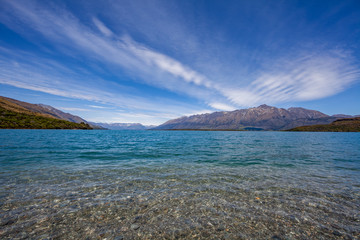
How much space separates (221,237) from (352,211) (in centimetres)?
787

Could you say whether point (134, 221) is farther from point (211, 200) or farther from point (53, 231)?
point (211, 200)

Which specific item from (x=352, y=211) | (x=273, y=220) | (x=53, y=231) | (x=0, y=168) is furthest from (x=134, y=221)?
(x=0, y=168)

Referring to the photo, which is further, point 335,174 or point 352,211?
point 335,174

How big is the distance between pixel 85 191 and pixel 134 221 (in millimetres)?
5378

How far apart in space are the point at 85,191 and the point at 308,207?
13.8 m

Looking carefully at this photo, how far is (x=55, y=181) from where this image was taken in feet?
41.2

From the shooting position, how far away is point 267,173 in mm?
15844

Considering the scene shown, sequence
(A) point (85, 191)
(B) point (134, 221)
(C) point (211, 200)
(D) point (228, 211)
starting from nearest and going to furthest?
(B) point (134, 221) < (D) point (228, 211) < (C) point (211, 200) < (A) point (85, 191)

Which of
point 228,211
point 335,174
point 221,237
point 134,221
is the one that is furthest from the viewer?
point 335,174

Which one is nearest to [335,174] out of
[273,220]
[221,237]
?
[273,220]

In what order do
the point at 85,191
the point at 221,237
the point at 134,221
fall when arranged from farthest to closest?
the point at 85,191 < the point at 134,221 < the point at 221,237

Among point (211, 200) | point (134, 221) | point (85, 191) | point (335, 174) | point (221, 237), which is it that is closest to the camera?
point (221, 237)

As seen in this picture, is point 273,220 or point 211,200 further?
point 211,200

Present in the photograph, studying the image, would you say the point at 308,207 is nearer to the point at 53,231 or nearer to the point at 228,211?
the point at 228,211
